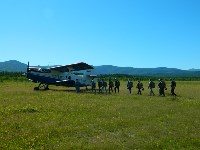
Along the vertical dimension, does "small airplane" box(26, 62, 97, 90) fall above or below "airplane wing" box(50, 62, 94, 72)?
below

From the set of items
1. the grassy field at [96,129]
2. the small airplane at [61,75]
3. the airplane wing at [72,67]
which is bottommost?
the grassy field at [96,129]

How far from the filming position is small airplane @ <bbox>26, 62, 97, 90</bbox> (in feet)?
154

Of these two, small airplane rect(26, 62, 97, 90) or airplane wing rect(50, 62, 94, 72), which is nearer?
airplane wing rect(50, 62, 94, 72)

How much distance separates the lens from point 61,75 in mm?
48719

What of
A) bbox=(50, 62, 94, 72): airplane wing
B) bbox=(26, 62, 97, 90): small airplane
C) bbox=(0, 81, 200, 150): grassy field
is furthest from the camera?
bbox=(26, 62, 97, 90): small airplane

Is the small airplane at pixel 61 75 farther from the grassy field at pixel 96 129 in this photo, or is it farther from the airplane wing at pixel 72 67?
the grassy field at pixel 96 129

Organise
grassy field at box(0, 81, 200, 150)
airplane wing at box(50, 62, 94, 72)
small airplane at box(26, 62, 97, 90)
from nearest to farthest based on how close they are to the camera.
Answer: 1. grassy field at box(0, 81, 200, 150)
2. airplane wing at box(50, 62, 94, 72)
3. small airplane at box(26, 62, 97, 90)

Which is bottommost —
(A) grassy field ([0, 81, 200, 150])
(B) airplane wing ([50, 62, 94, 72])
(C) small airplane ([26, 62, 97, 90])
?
(A) grassy field ([0, 81, 200, 150])

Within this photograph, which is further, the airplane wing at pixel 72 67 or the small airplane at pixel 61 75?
the small airplane at pixel 61 75

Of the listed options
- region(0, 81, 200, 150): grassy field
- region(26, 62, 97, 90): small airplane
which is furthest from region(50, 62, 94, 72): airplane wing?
region(0, 81, 200, 150): grassy field

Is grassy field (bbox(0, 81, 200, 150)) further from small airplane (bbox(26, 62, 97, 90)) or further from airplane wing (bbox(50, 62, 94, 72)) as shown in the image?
small airplane (bbox(26, 62, 97, 90))

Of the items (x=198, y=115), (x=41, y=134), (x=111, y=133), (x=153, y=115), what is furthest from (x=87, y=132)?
(x=198, y=115)

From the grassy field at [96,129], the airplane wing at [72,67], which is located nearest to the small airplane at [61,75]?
the airplane wing at [72,67]

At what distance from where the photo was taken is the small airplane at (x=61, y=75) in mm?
46844
